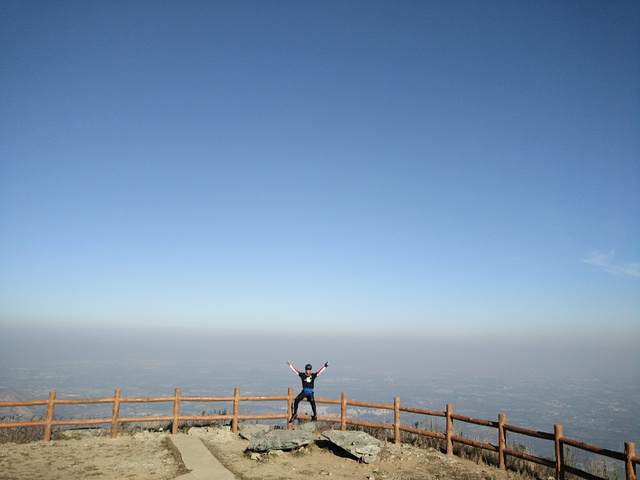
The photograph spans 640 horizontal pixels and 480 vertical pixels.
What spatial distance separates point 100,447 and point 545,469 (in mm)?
12499

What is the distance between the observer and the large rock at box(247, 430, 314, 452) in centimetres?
1088

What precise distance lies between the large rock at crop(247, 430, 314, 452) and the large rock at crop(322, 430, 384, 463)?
0.67 m

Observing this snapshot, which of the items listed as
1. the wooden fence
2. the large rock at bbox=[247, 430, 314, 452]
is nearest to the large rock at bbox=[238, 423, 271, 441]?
the wooden fence

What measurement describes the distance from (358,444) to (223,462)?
369 centimetres

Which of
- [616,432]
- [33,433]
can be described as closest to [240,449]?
[33,433]

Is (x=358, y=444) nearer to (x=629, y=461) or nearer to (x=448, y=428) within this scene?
(x=448, y=428)

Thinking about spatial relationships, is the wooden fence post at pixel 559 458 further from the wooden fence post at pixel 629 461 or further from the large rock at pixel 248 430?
the large rock at pixel 248 430

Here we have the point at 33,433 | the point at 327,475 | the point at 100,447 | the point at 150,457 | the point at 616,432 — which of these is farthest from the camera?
the point at 616,432

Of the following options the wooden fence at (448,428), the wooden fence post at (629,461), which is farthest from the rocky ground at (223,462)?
the wooden fence post at (629,461)

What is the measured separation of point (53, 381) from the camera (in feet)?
443

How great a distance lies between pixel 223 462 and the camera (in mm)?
10086

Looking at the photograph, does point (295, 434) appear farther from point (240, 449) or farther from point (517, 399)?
point (517, 399)

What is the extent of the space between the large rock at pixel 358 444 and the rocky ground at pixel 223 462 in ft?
0.75

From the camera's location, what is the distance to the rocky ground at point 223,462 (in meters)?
9.17
